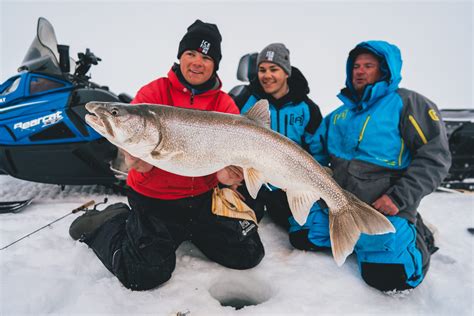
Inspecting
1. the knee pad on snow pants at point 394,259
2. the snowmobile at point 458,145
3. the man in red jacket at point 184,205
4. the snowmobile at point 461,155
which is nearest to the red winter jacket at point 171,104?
the man in red jacket at point 184,205

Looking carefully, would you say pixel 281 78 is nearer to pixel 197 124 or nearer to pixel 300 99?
pixel 300 99

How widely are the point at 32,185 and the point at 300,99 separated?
4.29 meters

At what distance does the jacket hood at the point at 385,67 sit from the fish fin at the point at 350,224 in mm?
1271

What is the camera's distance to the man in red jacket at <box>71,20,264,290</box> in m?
2.43

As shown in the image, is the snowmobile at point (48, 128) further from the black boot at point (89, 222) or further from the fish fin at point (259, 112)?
the fish fin at point (259, 112)

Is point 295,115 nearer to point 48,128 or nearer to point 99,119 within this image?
point 99,119

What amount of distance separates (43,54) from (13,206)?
80.9 inches

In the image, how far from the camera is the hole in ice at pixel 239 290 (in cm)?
243

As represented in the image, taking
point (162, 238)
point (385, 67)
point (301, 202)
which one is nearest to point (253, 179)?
point (301, 202)

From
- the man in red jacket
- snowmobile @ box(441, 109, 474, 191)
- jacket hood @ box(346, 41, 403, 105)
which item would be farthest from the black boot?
snowmobile @ box(441, 109, 474, 191)

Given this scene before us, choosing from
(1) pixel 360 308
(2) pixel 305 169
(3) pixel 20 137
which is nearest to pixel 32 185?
(3) pixel 20 137

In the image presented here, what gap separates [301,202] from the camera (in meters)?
2.28

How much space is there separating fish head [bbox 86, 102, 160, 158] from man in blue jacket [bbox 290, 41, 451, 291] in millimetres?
1870

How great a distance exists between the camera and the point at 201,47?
2.59 meters
